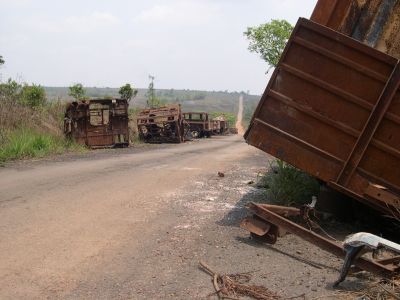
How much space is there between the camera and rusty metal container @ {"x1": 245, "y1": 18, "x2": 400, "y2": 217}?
605cm

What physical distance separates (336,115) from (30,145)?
11.6 metres

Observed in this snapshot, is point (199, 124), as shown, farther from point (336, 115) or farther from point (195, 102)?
point (195, 102)

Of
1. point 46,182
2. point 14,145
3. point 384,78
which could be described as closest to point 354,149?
point 384,78

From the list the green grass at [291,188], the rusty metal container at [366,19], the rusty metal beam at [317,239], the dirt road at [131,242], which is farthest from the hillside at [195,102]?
the rusty metal beam at [317,239]

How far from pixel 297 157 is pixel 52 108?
17053 mm

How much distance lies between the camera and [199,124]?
33844 mm

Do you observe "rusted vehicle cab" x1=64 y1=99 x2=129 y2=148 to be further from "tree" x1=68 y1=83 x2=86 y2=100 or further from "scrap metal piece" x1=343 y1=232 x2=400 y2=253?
"scrap metal piece" x1=343 y1=232 x2=400 y2=253

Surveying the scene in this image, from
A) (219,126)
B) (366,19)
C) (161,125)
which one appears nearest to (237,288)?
(366,19)

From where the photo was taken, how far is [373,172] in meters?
6.14

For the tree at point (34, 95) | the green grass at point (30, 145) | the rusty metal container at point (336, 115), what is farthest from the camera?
the tree at point (34, 95)

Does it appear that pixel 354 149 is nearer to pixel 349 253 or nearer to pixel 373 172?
pixel 373 172

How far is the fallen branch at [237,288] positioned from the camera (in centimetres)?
454

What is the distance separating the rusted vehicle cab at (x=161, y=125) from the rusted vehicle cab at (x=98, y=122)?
14.2ft

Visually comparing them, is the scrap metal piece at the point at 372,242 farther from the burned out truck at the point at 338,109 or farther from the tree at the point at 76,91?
the tree at the point at 76,91
